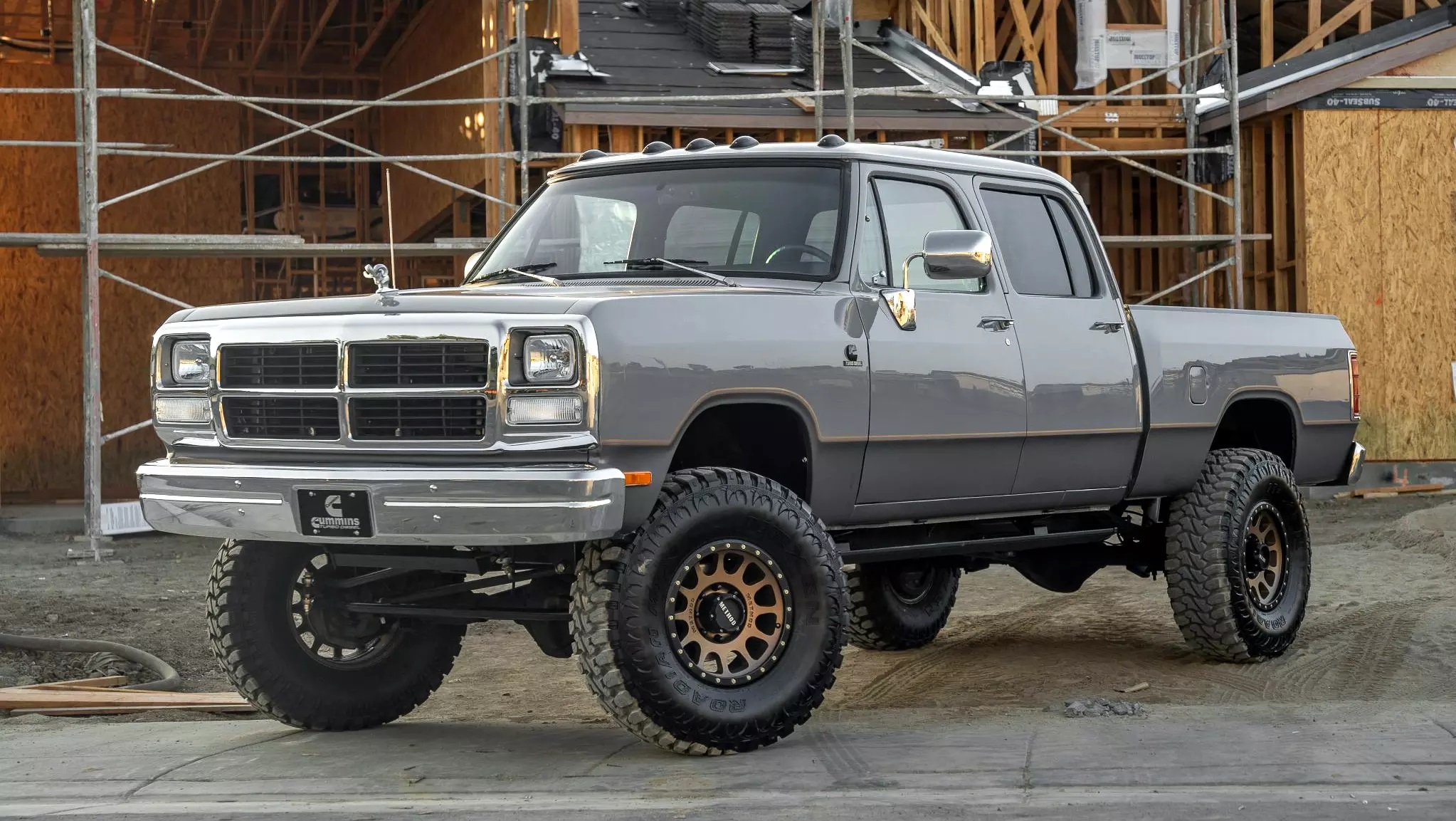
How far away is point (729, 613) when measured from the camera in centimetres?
591

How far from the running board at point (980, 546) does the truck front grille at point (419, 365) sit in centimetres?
177

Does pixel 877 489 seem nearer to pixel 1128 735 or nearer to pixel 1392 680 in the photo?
pixel 1128 735

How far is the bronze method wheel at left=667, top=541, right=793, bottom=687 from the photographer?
581cm

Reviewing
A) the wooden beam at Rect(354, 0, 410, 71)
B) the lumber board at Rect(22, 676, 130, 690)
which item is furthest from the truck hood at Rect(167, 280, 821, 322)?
the wooden beam at Rect(354, 0, 410, 71)

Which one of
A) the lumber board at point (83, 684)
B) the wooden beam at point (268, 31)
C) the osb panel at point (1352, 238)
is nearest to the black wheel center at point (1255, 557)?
the lumber board at point (83, 684)

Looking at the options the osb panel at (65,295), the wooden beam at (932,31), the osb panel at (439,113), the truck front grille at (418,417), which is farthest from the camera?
the osb panel at (65,295)

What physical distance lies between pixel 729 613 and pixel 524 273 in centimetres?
177

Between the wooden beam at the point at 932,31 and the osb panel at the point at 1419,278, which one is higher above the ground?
the wooden beam at the point at 932,31

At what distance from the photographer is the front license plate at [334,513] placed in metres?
5.57

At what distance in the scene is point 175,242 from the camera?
14758 millimetres

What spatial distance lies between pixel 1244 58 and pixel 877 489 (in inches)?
937

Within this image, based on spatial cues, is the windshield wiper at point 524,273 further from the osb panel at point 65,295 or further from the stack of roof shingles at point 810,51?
the osb panel at point 65,295

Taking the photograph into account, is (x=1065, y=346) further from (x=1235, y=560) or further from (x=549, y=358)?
(x=549, y=358)

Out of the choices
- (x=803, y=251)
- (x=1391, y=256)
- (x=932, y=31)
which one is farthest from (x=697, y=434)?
(x=932, y=31)
